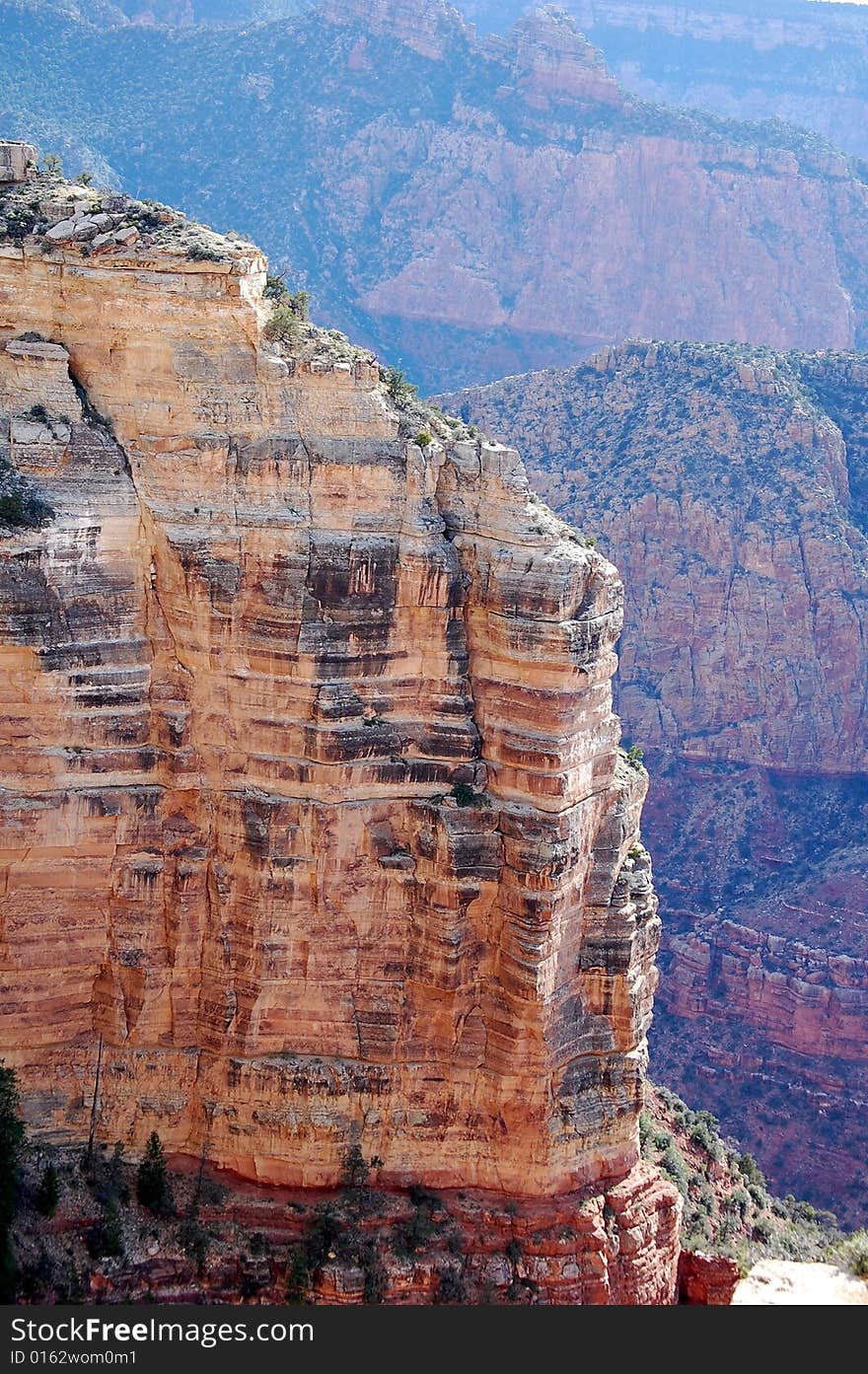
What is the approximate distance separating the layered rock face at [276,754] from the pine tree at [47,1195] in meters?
1.80

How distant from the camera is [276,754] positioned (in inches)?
1566

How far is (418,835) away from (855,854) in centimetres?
4026

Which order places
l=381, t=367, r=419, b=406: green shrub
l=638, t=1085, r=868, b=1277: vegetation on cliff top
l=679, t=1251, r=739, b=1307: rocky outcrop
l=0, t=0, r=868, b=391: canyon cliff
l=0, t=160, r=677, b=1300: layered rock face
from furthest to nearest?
l=0, t=0, r=868, b=391: canyon cliff
l=638, t=1085, r=868, b=1277: vegetation on cliff top
l=679, t=1251, r=739, b=1307: rocky outcrop
l=381, t=367, r=419, b=406: green shrub
l=0, t=160, r=677, b=1300: layered rock face

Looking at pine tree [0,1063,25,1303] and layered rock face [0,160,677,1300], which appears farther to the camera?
layered rock face [0,160,677,1300]

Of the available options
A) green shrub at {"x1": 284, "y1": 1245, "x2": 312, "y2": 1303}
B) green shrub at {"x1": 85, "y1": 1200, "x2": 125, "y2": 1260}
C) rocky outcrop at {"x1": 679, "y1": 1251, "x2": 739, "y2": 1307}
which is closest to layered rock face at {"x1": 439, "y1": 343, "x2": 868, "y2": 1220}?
rocky outcrop at {"x1": 679, "y1": 1251, "x2": 739, "y2": 1307}

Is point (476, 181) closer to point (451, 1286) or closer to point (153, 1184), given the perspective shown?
point (153, 1184)

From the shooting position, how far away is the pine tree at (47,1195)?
3866 cm

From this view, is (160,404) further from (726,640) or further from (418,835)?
(726,640)

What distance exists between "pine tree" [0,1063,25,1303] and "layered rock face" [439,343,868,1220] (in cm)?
3409

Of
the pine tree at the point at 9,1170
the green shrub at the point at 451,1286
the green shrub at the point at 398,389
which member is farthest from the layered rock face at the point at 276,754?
the green shrub at the point at 451,1286

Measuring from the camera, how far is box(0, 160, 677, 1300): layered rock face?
38.8m

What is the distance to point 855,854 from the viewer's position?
77312 mm

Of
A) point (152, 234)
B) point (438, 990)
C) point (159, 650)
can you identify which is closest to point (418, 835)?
point (438, 990)

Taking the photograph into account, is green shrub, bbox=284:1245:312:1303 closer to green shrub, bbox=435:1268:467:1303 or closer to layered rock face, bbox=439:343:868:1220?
green shrub, bbox=435:1268:467:1303
